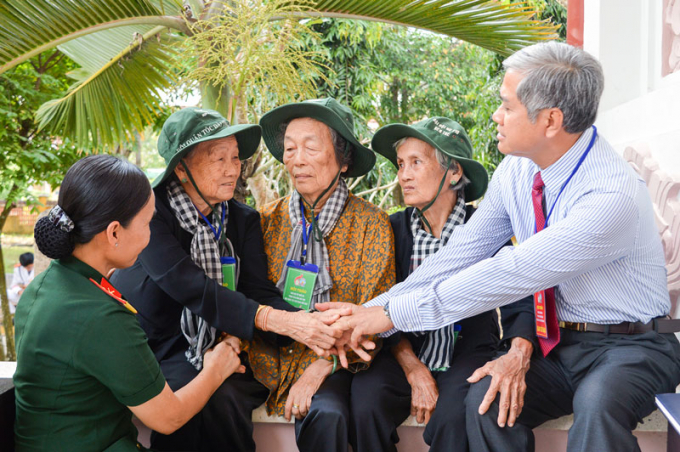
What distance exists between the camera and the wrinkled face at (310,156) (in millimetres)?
2570

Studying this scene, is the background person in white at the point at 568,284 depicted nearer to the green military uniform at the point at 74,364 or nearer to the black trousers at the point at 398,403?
the black trousers at the point at 398,403

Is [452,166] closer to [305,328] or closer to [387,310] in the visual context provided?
[387,310]

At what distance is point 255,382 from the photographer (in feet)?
7.89

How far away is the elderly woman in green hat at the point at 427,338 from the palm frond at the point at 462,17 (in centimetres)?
105

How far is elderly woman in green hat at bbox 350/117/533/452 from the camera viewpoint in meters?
2.14

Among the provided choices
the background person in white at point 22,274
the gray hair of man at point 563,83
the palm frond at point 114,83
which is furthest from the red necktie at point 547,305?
the background person in white at point 22,274

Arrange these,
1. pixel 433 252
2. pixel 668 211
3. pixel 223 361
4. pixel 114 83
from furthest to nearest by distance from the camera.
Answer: pixel 114 83
pixel 668 211
pixel 433 252
pixel 223 361

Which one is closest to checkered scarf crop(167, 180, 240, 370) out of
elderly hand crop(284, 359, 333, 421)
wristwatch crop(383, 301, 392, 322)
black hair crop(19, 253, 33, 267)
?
elderly hand crop(284, 359, 333, 421)

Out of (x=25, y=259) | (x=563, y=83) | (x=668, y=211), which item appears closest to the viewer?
(x=563, y=83)

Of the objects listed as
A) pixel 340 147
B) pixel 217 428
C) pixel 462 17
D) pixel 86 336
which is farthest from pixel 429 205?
pixel 86 336

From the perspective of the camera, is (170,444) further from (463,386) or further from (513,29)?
(513,29)

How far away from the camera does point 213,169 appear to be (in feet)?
8.02

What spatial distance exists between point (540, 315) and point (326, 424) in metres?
0.91

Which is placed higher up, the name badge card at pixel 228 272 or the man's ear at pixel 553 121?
the man's ear at pixel 553 121
